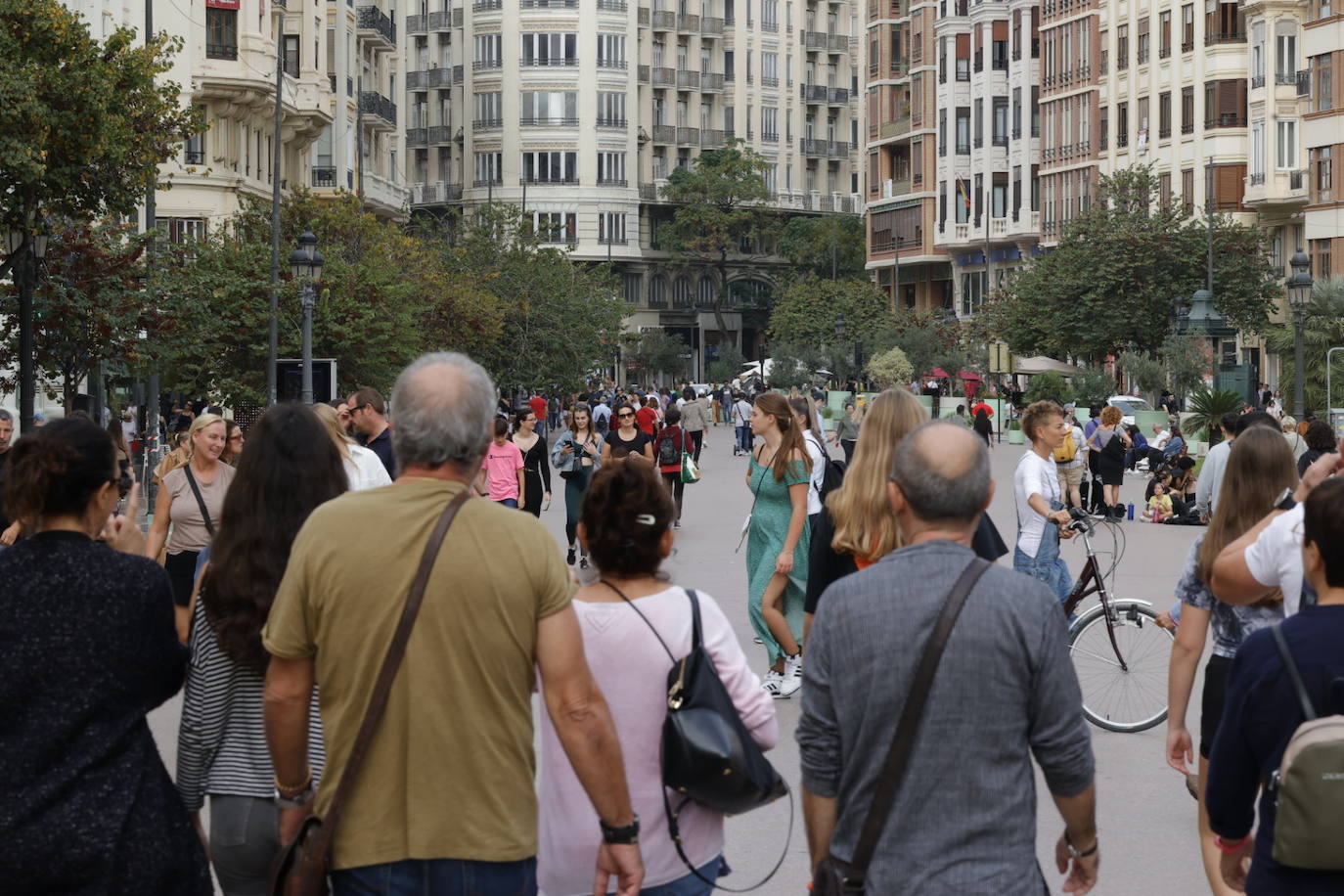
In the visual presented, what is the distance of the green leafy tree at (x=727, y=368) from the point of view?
9931 centimetres

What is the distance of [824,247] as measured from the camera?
364 ft

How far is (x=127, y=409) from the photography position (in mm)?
38844

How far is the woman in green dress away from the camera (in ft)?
36.8

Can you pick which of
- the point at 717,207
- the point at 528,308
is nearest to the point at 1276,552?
the point at 528,308

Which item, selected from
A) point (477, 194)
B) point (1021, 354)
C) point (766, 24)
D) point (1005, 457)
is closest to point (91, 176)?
point (1005, 457)

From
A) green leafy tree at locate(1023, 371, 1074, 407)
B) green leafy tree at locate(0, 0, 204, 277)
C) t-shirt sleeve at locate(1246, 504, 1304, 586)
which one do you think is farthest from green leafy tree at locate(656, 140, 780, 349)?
t-shirt sleeve at locate(1246, 504, 1304, 586)

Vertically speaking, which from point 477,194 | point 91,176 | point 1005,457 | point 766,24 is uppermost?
point 766,24

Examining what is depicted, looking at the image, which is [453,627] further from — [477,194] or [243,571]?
[477,194]

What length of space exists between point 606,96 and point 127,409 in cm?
7100

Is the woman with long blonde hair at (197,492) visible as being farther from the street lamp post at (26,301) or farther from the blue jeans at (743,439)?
the blue jeans at (743,439)

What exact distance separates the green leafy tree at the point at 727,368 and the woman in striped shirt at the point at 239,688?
3575 inches

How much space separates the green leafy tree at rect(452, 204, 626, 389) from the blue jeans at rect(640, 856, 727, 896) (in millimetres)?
54262

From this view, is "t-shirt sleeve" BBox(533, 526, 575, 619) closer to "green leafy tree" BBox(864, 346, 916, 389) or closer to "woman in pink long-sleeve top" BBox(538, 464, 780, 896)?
"woman in pink long-sleeve top" BBox(538, 464, 780, 896)

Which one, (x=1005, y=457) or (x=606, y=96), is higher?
(x=606, y=96)
